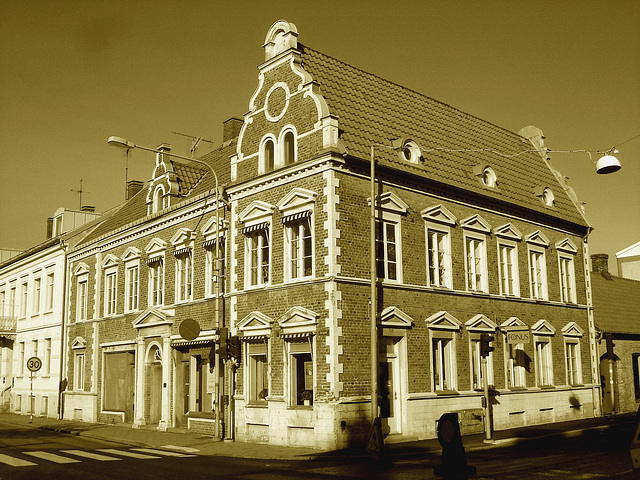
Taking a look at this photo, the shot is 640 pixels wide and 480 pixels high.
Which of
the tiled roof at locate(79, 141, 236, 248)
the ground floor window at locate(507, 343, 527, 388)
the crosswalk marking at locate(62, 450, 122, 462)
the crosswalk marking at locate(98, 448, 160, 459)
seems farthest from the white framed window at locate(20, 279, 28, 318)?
the ground floor window at locate(507, 343, 527, 388)

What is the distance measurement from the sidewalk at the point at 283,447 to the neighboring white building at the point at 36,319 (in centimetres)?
651

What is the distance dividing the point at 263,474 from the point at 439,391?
8959 millimetres

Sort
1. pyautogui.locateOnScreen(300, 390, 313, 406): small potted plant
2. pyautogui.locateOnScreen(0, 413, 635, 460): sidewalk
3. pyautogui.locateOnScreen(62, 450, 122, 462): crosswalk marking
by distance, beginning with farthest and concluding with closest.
A: pyautogui.locateOnScreen(300, 390, 313, 406): small potted plant
pyautogui.locateOnScreen(0, 413, 635, 460): sidewalk
pyautogui.locateOnScreen(62, 450, 122, 462): crosswalk marking

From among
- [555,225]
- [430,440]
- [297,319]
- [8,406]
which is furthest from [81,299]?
[555,225]

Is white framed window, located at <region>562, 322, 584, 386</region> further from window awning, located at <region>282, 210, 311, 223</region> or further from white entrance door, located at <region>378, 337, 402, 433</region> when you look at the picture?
window awning, located at <region>282, 210, 311, 223</region>

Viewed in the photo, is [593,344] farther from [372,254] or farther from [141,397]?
[141,397]

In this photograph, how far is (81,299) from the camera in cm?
3288

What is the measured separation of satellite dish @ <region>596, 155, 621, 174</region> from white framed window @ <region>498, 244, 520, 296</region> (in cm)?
824

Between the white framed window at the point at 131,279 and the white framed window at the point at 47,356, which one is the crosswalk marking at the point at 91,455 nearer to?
the white framed window at the point at 131,279

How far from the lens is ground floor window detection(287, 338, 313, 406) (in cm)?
1884

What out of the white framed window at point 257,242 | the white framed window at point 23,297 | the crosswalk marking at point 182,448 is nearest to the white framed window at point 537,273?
the white framed window at point 257,242

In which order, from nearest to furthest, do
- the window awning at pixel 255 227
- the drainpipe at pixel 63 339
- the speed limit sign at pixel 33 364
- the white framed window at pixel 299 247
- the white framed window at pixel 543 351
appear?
the white framed window at pixel 299 247 → the window awning at pixel 255 227 → the white framed window at pixel 543 351 → the speed limit sign at pixel 33 364 → the drainpipe at pixel 63 339

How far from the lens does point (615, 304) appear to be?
3269 centimetres

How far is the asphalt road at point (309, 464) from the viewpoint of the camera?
13367mm
